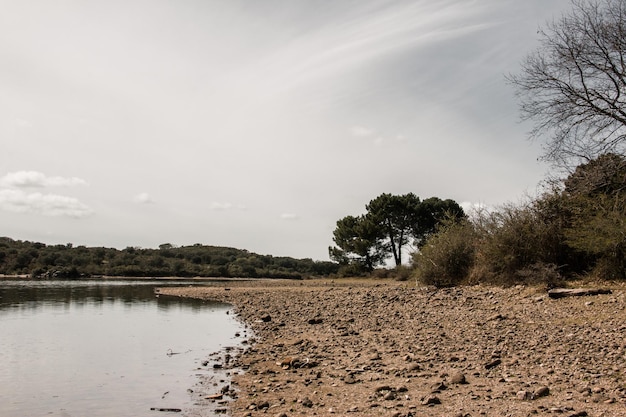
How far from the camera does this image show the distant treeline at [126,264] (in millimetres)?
99375

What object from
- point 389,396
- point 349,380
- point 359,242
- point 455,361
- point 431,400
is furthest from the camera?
point 359,242

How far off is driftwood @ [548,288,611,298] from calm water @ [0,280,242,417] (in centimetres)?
1013

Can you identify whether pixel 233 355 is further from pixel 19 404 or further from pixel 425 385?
pixel 425 385

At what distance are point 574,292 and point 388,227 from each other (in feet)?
150

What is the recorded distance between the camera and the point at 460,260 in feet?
76.3

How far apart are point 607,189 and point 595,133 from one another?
1.96m

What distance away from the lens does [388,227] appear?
59875 millimetres

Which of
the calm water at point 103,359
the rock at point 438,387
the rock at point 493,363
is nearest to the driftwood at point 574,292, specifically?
the rock at point 493,363

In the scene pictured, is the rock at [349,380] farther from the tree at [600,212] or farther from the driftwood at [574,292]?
the tree at [600,212]

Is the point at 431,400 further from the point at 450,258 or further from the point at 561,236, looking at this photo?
the point at 450,258

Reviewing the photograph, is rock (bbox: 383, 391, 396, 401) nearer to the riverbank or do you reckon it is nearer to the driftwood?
the riverbank

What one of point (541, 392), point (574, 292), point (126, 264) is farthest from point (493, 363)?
point (126, 264)

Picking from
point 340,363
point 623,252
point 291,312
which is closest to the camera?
point 340,363

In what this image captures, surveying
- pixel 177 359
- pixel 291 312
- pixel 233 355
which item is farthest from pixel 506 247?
pixel 177 359
